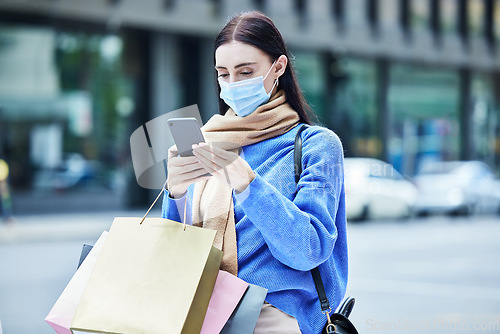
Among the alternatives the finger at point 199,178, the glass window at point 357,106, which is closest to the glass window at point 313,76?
the glass window at point 357,106

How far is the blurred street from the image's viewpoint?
278 inches

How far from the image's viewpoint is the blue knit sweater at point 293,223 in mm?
1842

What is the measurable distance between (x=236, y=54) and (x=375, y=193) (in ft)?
59.3

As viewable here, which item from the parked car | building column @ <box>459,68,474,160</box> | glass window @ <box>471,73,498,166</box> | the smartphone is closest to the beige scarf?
the smartphone

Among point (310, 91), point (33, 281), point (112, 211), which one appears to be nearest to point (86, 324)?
point (33, 281)

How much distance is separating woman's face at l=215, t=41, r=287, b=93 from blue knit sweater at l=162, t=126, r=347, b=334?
0.21 metres

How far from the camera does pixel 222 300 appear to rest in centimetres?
185

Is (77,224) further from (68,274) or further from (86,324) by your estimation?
(86,324)

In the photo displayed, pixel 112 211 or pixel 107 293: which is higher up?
pixel 107 293

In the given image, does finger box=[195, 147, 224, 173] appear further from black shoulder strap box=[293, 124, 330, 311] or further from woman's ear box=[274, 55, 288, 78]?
woman's ear box=[274, 55, 288, 78]

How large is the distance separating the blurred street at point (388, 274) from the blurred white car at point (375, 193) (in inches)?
35.0

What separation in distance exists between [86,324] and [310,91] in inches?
1004

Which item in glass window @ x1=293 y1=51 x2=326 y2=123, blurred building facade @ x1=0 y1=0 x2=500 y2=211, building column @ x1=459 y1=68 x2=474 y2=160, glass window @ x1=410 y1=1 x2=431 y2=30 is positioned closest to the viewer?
blurred building facade @ x1=0 y1=0 x2=500 y2=211

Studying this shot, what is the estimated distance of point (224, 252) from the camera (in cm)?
196
